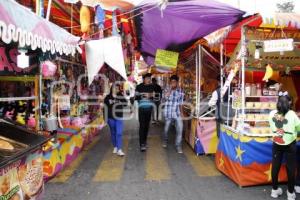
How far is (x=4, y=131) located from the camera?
431 centimetres

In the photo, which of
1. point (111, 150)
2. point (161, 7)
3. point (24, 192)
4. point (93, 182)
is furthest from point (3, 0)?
point (111, 150)

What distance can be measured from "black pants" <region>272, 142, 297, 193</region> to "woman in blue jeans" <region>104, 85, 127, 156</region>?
12.4 ft

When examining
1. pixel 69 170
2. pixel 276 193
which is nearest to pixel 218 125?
pixel 276 193

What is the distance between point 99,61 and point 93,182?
7.33 ft

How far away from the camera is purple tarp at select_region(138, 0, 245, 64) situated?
613 centimetres

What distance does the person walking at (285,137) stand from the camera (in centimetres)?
504

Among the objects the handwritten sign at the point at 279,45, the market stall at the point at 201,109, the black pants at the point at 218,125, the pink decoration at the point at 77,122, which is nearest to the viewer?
the handwritten sign at the point at 279,45

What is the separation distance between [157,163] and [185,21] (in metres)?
3.01

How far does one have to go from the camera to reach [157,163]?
736 cm

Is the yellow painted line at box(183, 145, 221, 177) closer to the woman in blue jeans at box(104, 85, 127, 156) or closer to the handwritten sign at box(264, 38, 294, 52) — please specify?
the woman in blue jeans at box(104, 85, 127, 156)

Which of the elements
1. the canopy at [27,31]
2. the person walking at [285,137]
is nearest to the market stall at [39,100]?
the canopy at [27,31]

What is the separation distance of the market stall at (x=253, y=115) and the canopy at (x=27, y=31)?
2.97m

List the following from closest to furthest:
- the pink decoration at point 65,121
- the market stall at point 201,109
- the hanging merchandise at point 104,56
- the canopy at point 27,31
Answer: the canopy at point 27,31 → the hanging merchandise at point 104,56 → the pink decoration at point 65,121 → the market stall at point 201,109

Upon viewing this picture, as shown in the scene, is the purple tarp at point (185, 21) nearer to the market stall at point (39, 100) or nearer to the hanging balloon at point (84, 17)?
the hanging balloon at point (84, 17)
